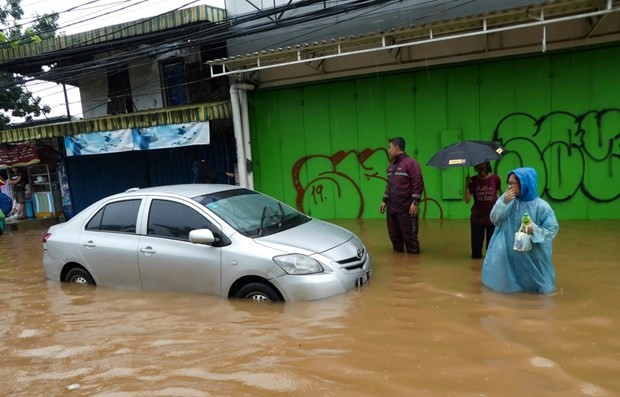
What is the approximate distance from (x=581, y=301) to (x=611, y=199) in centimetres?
510

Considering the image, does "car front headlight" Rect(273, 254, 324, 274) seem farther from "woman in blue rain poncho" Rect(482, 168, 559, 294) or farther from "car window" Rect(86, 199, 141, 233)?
"car window" Rect(86, 199, 141, 233)

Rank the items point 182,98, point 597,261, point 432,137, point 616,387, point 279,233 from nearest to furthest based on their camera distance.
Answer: point 616,387 < point 279,233 < point 597,261 < point 432,137 < point 182,98

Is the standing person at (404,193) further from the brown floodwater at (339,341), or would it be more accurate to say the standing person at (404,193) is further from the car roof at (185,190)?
the car roof at (185,190)

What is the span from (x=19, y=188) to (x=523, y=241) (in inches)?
615

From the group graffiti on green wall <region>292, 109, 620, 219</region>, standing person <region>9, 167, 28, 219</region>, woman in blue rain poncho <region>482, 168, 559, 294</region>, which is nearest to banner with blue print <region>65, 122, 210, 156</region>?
standing person <region>9, 167, 28, 219</region>

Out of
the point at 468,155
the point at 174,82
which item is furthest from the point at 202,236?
the point at 174,82

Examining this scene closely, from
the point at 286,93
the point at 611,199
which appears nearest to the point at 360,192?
the point at 286,93

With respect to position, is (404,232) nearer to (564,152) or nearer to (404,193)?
(404,193)

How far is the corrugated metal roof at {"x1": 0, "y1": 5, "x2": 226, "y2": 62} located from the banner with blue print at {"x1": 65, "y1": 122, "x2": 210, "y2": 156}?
2.43 metres

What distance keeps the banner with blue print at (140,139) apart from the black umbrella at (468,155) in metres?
6.54

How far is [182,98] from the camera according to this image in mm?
12609

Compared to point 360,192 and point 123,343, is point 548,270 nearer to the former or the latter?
point 123,343

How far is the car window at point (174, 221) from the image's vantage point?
5148 mm

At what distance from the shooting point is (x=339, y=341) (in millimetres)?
3818
